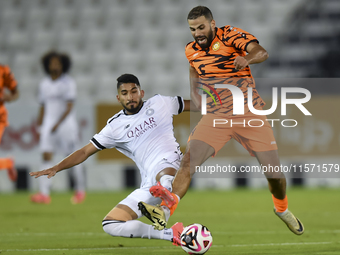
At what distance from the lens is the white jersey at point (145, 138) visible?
16.9 feet

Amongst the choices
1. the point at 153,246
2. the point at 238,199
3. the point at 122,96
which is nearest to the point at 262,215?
the point at 238,199

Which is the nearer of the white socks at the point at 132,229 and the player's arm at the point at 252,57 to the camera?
the player's arm at the point at 252,57

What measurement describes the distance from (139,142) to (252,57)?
4.27 feet

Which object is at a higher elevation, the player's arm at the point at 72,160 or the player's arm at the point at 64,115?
the player's arm at the point at 72,160

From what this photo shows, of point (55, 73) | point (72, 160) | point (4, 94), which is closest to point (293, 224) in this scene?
point (72, 160)

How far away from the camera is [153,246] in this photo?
5.46 metres

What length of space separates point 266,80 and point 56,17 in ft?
19.3

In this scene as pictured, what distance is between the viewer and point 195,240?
177 inches

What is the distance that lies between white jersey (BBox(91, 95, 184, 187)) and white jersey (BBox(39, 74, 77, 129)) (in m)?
4.78

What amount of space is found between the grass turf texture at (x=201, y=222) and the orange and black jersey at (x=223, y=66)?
130cm

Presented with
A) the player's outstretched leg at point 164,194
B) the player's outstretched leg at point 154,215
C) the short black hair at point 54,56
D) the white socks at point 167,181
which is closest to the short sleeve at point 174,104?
the white socks at point 167,181

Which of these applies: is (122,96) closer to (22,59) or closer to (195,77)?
(195,77)

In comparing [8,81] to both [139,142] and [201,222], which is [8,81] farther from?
[139,142]

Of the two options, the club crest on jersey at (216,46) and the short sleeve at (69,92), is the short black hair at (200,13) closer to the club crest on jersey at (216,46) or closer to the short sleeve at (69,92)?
the club crest on jersey at (216,46)
